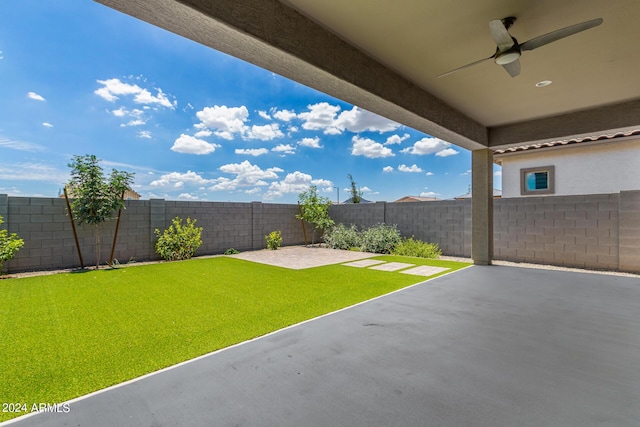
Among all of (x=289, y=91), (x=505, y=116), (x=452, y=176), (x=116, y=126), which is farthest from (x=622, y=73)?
(x=452, y=176)

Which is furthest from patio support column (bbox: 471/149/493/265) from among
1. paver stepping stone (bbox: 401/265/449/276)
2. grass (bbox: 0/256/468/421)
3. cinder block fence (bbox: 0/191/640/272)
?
grass (bbox: 0/256/468/421)

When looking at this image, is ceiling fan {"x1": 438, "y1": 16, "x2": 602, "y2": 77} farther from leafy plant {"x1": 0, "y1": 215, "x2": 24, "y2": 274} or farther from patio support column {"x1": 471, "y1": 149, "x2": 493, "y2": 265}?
leafy plant {"x1": 0, "y1": 215, "x2": 24, "y2": 274}

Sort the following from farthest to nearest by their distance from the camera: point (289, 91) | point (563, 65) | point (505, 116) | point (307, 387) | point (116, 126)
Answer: point (289, 91) < point (116, 126) < point (505, 116) < point (563, 65) < point (307, 387)

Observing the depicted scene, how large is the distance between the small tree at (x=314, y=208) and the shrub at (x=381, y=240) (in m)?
1.87

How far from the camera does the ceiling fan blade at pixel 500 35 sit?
2.30 metres

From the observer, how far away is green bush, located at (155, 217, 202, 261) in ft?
23.3

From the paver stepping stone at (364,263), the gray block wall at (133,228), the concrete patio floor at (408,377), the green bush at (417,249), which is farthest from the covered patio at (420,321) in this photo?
the gray block wall at (133,228)

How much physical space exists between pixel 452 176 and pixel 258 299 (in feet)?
52.4

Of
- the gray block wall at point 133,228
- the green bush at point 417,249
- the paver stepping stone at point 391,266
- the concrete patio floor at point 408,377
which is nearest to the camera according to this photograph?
the concrete patio floor at point 408,377

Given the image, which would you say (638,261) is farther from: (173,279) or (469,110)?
(173,279)

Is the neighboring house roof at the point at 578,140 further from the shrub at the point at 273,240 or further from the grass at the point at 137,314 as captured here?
the shrub at the point at 273,240

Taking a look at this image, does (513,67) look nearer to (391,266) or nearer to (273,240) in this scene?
(391,266)

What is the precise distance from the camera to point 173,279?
5.07 meters

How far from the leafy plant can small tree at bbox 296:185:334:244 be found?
686cm
